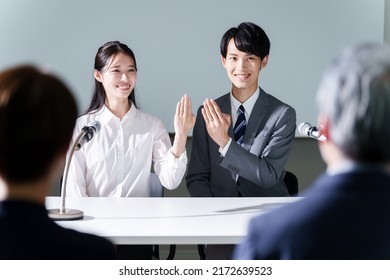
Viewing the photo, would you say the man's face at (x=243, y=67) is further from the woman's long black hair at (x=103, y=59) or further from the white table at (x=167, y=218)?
the white table at (x=167, y=218)

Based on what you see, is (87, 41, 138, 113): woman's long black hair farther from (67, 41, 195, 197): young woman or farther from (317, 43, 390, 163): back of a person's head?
(317, 43, 390, 163): back of a person's head

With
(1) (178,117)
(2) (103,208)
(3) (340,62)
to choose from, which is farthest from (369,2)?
(3) (340,62)

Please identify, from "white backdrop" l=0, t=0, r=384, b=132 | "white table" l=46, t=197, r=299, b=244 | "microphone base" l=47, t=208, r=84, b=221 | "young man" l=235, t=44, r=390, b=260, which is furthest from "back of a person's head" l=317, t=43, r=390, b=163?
"white backdrop" l=0, t=0, r=384, b=132

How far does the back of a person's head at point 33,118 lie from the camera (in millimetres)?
799

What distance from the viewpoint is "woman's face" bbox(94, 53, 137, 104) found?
8.39 feet

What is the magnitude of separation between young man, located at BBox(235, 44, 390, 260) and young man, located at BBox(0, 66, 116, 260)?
0.27m

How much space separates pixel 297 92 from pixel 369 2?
0.65 meters

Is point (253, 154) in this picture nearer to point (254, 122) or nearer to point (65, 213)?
point (254, 122)

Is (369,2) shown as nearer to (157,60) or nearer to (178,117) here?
(157,60)

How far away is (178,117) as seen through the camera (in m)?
2.48

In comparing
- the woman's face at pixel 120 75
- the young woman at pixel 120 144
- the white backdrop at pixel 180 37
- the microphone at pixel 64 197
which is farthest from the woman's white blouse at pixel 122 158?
the white backdrop at pixel 180 37

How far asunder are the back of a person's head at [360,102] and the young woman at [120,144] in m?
1.66

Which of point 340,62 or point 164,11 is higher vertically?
point 164,11

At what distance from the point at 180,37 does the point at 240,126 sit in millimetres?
995
